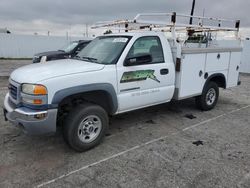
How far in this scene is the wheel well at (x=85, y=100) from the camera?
12.5 feet

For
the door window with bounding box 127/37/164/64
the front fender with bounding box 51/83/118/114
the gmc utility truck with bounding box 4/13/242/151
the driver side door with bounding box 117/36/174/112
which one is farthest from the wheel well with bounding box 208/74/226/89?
the front fender with bounding box 51/83/118/114

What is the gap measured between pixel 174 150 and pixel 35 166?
7.17ft

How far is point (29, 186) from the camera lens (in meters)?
2.95

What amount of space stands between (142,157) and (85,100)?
133cm

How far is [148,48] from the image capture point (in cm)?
468

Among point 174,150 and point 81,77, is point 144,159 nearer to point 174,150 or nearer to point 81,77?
point 174,150

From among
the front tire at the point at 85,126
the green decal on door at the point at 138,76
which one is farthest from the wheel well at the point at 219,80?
the front tire at the point at 85,126

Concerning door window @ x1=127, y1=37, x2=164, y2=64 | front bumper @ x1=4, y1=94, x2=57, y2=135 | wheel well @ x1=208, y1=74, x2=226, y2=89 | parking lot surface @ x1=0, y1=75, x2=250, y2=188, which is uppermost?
door window @ x1=127, y1=37, x2=164, y2=64

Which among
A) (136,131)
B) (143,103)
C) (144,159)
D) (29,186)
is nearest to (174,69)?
(143,103)

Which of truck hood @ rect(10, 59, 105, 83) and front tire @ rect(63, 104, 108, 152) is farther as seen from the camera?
front tire @ rect(63, 104, 108, 152)

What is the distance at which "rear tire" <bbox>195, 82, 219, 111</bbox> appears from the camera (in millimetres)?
5918

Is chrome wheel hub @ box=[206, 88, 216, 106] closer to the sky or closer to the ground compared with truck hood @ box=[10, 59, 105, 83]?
closer to the ground

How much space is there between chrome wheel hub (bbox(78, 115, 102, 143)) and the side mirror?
3.62ft

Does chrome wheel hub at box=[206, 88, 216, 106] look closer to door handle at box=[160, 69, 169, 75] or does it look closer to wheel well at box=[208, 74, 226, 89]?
wheel well at box=[208, 74, 226, 89]
